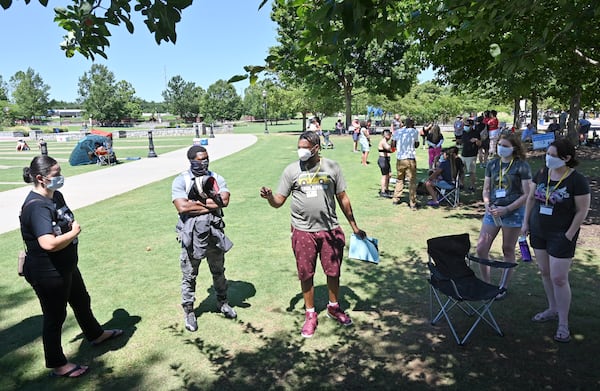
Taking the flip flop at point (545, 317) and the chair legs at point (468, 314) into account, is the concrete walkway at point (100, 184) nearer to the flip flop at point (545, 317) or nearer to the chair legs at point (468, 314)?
the chair legs at point (468, 314)

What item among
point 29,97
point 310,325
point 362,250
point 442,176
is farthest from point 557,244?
point 29,97

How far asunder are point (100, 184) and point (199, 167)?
36.0ft

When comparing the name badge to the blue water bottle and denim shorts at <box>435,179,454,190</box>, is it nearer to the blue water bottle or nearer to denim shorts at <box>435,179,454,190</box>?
the blue water bottle

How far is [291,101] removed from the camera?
153 ft

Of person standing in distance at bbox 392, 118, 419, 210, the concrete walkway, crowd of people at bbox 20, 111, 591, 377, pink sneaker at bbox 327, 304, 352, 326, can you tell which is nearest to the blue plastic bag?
crowd of people at bbox 20, 111, 591, 377

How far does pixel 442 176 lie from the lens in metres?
10.1

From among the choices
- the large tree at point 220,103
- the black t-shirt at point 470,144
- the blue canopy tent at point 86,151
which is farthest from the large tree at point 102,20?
the large tree at point 220,103

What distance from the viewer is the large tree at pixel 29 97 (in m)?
86.1

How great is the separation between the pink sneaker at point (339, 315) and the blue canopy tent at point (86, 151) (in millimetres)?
17444

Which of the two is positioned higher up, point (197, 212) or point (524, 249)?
point (197, 212)

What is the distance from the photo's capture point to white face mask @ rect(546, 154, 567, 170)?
3.99 meters

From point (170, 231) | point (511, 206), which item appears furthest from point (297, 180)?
point (170, 231)

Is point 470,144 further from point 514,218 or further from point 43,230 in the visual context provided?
point 43,230

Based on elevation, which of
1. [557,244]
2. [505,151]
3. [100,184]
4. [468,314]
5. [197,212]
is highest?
[505,151]
